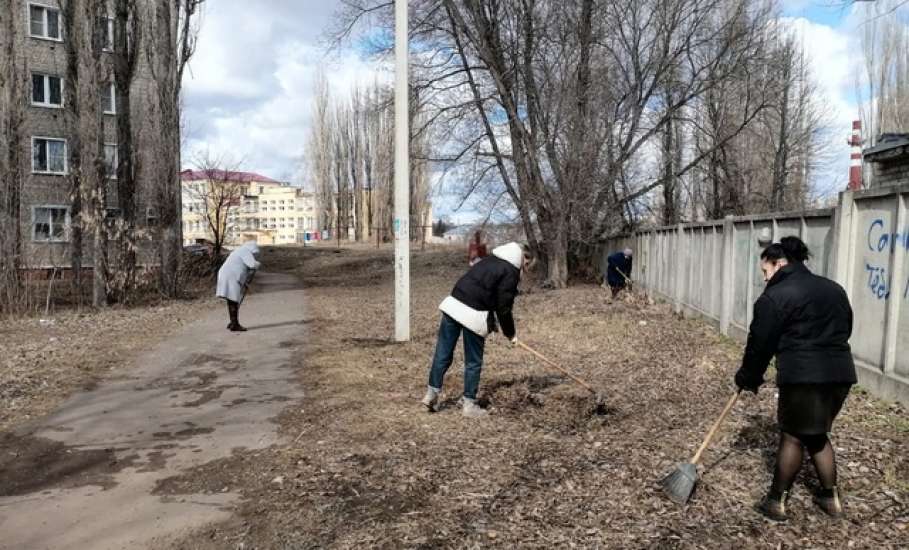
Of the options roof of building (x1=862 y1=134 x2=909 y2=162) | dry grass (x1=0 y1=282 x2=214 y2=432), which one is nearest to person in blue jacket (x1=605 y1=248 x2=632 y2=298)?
roof of building (x1=862 y1=134 x2=909 y2=162)

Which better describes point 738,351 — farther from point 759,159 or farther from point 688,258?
point 759,159

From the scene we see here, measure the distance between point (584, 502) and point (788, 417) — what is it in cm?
129

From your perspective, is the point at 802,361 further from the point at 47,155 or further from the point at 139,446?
the point at 47,155

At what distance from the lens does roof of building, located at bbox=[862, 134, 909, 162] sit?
12414mm

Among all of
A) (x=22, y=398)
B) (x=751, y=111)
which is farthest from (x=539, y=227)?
(x=22, y=398)

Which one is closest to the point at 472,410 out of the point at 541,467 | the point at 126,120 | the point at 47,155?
the point at 541,467

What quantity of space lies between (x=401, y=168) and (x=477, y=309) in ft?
15.1

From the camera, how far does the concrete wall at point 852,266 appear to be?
572 centimetres

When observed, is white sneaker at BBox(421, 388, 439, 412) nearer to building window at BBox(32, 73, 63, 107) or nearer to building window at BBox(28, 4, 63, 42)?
building window at BBox(32, 73, 63, 107)

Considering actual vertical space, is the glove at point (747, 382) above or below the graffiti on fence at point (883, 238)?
below

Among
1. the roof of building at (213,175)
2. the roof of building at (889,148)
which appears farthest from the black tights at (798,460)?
the roof of building at (213,175)

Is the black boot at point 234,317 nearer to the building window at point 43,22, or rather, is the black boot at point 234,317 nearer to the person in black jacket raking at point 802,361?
the person in black jacket raking at point 802,361

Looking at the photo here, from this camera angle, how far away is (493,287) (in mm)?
5988

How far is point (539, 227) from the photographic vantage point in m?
19.7
